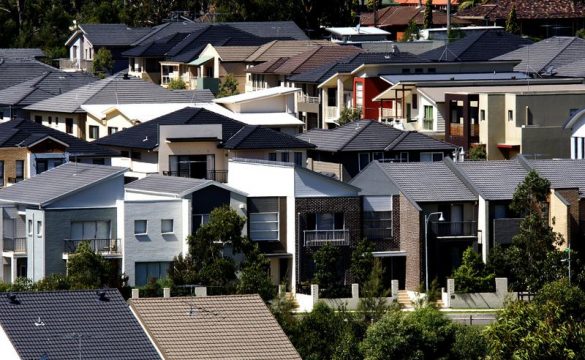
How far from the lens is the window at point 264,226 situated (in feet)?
229

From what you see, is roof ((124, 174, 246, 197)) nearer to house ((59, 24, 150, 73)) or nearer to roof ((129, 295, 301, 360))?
roof ((129, 295, 301, 360))

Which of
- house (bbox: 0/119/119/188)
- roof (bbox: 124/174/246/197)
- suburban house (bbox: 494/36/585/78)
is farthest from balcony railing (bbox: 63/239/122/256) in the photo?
suburban house (bbox: 494/36/585/78)

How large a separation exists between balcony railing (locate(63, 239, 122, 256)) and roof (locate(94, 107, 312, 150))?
11.5 metres

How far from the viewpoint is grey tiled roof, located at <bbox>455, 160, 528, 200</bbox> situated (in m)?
70.9

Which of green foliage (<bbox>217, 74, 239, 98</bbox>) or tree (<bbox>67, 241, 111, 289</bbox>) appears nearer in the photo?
tree (<bbox>67, 241, 111, 289</bbox>)

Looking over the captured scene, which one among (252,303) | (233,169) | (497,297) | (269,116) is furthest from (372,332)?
(269,116)

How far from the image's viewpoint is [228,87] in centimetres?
10919

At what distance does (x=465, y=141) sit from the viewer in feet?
281

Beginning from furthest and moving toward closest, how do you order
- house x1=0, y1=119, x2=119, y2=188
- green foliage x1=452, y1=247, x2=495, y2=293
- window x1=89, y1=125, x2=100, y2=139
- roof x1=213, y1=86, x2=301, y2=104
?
roof x1=213, y1=86, x2=301, y2=104
window x1=89, y1=125, x2=100, y2=139
house x1=0, y1=119, x2=119, y2=188
green foliage x1=452, y1=247, x2=495, y2=293

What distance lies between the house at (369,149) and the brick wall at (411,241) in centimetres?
1001

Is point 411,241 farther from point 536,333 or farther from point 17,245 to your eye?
point 536,333

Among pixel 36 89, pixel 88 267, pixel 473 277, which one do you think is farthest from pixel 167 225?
pixel 36 89

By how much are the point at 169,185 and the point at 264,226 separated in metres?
3.70

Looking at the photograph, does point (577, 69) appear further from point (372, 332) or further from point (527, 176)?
point (372, 332)
